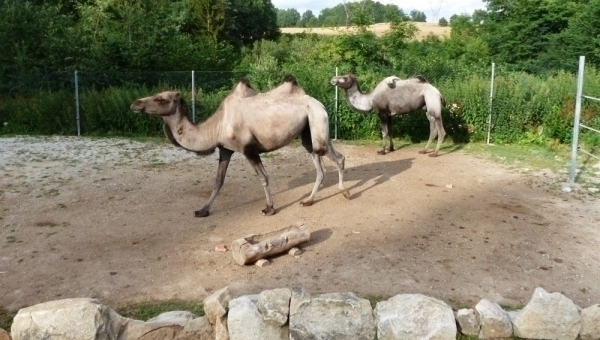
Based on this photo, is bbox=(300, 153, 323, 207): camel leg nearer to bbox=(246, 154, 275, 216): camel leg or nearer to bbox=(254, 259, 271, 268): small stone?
bbox=(246, 154, 275, 216): camel leg

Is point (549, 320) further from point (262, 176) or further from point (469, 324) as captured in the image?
point (262, 176)

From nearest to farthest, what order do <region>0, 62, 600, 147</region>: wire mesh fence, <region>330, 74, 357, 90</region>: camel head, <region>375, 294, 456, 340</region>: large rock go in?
<region>375, 294, 456, 340</region>: large rock < <region>330, 74, 357, 90</region>: camel head < <region>0, 62, 600, 147</region>: wire mesh fence

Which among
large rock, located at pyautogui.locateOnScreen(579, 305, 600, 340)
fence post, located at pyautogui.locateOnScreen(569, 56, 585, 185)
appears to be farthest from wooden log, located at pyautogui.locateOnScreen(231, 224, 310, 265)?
fence post, located at pyautogui.locateOnScreen(569, 56, 585, 185)

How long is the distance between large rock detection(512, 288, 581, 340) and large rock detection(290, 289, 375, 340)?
1012mm

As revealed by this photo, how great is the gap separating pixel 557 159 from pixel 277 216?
20.5ft

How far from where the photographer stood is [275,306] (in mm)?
3754

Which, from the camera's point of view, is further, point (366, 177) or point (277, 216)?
point (366, 177)

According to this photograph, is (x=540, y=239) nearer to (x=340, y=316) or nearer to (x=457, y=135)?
(x=340, y=316)

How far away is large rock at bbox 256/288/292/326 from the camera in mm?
3740

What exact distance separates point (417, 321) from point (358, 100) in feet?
26.8

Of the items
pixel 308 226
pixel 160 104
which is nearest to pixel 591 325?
pixel 308 226

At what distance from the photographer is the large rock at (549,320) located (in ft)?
12.2

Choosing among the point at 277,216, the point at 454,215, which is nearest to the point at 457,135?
the point at 454,215

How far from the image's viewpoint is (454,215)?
6.77 m
